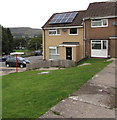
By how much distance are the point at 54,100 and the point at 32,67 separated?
15.4m

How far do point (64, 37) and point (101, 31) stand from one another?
5.34 m

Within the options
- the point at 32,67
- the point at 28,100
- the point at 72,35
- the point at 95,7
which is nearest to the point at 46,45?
the point at 72,35

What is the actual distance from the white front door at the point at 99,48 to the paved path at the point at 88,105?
14.7 metres

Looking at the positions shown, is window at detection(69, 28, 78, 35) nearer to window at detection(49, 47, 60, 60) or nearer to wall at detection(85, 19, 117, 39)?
wall at detection(85, 19, 117, 39)

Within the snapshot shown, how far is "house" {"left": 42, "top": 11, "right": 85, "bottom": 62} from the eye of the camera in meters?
23.7

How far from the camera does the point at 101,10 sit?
22.5 meters

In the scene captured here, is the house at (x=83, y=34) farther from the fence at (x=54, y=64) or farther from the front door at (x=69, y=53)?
the fence at (x=54, y=64)

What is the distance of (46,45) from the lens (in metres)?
26.4

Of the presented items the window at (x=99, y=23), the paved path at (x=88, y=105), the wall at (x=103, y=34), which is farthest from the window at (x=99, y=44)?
the paved path at (x=88, y=105)

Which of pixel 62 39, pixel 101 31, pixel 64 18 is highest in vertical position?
Result: pixel 64 18

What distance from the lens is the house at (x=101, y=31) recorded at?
68.9 ft

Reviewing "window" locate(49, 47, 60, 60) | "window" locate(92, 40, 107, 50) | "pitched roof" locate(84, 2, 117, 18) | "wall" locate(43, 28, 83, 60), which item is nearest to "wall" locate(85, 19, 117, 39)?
"window" locate(92, 40, 107, 50)

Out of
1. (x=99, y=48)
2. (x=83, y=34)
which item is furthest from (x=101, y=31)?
(x=83, y=34)

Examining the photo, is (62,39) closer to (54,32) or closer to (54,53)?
(54,32)
